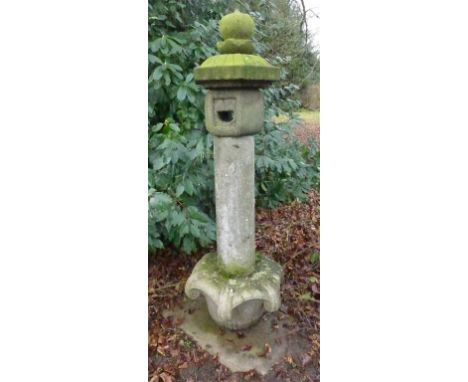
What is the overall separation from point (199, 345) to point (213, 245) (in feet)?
3.20

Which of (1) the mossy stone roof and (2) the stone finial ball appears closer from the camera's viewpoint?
(1) the mossy stone roof

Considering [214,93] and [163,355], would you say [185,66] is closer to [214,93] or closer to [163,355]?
[214,93]

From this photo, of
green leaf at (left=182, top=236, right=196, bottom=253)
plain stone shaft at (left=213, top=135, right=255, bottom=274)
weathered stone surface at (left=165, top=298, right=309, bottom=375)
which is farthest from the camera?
green leaf at (left=182, top=236, right=196, bottom=253)

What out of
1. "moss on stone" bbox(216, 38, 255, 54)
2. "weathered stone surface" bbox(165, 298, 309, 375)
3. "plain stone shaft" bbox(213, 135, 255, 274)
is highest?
"moss on stone" bbox(216, 38, 255, 54)

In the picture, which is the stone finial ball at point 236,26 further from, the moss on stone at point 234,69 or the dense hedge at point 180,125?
the dense hedge at point 180,125

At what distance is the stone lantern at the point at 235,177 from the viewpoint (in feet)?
6.15

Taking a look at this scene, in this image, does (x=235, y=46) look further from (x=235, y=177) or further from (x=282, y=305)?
(x=282, y=305)

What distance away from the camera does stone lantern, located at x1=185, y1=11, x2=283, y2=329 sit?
1876 millimetres

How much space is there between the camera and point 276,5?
335 cm

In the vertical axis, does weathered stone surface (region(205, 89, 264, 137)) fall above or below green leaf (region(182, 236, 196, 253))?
above

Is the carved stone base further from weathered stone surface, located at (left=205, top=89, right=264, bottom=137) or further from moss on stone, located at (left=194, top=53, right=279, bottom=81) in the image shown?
moss on stone, located at (left=194, top=53, right=279, bottom=81)

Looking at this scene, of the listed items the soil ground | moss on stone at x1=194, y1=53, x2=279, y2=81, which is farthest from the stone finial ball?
the soil ground

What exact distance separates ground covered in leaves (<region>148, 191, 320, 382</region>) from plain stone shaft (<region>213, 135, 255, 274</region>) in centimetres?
54

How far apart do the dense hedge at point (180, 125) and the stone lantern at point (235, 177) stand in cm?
34
